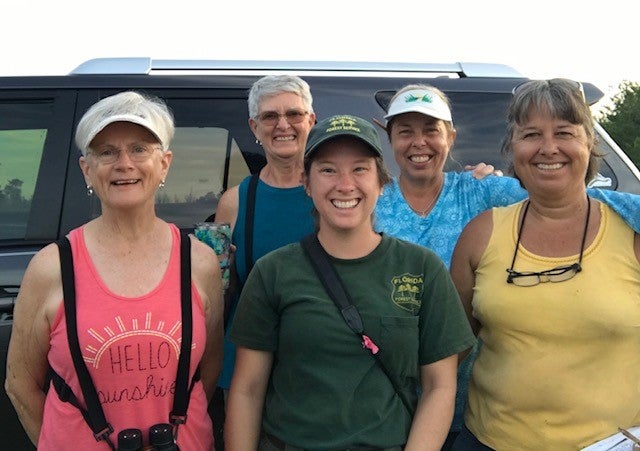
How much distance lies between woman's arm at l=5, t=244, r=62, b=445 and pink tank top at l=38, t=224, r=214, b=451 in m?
0.05

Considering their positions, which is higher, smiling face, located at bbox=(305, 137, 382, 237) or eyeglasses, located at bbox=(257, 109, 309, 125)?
eyeglasses, located at bbox=(257, 109, 309, 125)

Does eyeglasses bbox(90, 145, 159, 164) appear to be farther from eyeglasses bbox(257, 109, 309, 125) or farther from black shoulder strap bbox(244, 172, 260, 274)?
eyeglasses bbox(257, 109, 309, 125)

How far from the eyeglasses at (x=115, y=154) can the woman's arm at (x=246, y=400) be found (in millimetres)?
625

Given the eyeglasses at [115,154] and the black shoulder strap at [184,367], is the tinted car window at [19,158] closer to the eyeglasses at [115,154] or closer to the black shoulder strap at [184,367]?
the eyeglasses at [115,154]

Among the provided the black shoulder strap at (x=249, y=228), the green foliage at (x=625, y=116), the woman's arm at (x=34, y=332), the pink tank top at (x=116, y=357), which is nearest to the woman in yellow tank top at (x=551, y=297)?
the black shoulder strap at (x=249, y=228)

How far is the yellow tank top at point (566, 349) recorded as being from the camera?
1.93m

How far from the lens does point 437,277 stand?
76.5 inches

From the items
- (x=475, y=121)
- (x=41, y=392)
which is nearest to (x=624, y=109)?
(x=475, y=121)

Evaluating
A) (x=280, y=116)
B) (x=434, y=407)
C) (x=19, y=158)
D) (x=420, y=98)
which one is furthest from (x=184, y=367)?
(x=19, y=158)

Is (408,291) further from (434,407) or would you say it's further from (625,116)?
(625,116)

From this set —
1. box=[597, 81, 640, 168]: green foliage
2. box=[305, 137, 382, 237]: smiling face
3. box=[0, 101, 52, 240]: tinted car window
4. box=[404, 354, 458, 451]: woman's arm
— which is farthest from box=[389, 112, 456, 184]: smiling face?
box=[597, 81, 640, 168]: green foliage

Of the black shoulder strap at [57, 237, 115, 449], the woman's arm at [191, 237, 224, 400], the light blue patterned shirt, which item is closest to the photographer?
the black shoulder strap at [57, 237, 115, 449]

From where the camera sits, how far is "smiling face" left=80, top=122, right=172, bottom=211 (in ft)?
6.46

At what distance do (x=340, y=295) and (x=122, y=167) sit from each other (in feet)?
2.37
